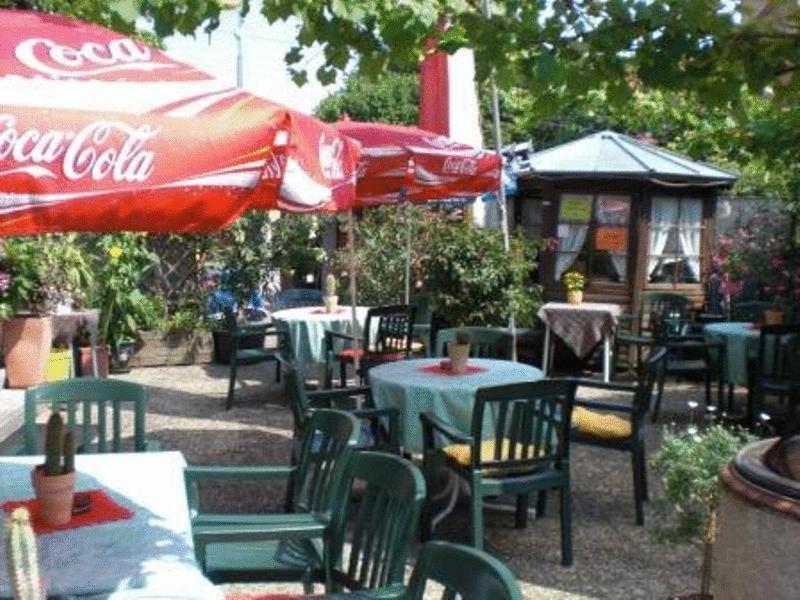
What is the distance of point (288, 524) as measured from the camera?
3004 mm

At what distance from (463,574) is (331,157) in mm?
1855

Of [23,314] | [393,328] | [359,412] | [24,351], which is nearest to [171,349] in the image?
[23,314]

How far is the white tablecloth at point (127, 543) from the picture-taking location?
211cm

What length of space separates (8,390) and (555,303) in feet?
19.6

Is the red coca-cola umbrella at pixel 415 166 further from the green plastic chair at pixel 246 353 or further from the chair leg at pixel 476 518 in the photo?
the chair leg at pixel 476 518

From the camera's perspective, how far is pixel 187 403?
331 inches

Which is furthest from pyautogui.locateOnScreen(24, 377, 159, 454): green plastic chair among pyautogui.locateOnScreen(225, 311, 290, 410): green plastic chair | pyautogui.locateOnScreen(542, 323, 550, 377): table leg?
pyautogui.locateOnScreen(542, 323, 550, 377): table leg

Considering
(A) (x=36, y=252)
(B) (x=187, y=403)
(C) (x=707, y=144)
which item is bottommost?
(B) (x=187, y=403)

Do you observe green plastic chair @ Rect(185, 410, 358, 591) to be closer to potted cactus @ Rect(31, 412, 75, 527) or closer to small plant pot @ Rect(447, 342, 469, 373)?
potted cactus @ Rect(31, 412, 75, 527)

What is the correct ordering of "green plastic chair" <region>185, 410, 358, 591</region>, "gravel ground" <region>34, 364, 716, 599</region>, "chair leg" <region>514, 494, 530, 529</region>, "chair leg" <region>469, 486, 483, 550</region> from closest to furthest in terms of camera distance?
"green plastic chair" <region>185, 410, 358, 591</region>
"chair leg" <region>469, 486, 483, 550</region>
"gravel ground" <region>34, 364, 716, 599</region>
"chair leg" <region>514, 494, 530, 529</region>

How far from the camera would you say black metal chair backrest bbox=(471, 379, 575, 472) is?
427 centimetres

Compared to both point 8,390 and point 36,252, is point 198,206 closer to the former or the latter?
point 8,390

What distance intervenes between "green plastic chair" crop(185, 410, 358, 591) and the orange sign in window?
7.89 meters

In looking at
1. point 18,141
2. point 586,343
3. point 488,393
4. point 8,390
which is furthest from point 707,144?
point 8,390
